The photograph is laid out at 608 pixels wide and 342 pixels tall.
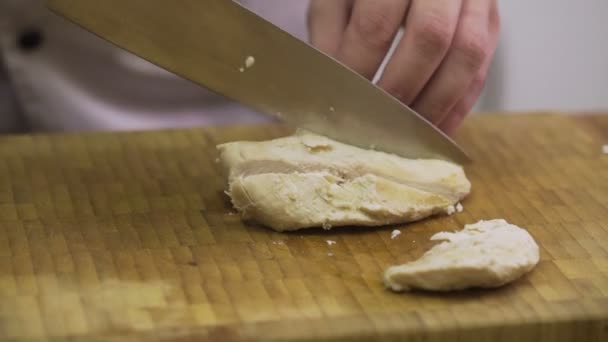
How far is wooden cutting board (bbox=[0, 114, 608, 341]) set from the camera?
4.01 feet

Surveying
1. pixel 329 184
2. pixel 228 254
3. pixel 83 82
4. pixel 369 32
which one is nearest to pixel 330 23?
pixel 369 32

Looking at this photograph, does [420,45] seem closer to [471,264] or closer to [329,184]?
[329,184]

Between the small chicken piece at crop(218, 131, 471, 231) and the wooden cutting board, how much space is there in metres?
0.03

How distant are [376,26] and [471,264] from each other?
0.50 meters

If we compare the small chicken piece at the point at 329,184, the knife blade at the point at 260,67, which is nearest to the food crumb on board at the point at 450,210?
the small chicken piece at the point at 329,184

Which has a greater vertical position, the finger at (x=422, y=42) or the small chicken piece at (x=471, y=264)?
the finger at (x=422, y=42)

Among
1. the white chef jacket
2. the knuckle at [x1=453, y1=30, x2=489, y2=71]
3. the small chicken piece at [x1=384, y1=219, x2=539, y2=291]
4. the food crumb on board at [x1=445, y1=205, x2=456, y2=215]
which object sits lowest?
the white chef jacket

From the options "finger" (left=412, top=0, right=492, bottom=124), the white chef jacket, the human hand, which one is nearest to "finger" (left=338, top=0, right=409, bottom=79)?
the human hand

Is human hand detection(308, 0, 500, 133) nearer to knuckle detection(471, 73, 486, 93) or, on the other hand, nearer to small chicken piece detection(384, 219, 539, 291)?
knuckle detection(471, 73, 486, 93)

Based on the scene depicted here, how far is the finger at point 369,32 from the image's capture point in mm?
1608

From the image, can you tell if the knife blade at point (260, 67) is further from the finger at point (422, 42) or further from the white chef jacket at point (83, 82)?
the white chef jacket at point (83, 82)

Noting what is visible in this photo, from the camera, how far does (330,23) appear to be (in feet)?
5.62

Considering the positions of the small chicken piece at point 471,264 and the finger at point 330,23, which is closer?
the small chicken piece at point 471,264

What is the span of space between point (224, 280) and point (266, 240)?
159 millimetres
